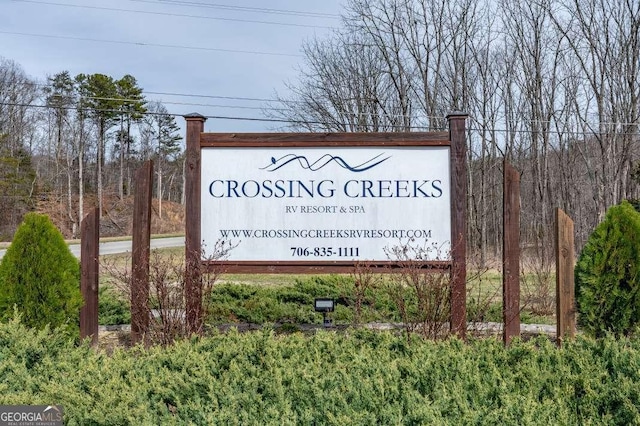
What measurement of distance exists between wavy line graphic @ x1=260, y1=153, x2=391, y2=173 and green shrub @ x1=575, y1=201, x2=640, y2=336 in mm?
2234

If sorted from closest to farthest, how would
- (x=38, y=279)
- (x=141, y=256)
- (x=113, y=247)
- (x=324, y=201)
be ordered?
(x=38, y=279), (x=141, y=256), (x=324, y=201), (x=113, y=247)

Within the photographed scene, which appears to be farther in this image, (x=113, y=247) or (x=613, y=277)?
(x=113, y=247)

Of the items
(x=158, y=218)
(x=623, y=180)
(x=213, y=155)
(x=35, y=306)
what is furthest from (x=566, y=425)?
(x=158, y=218)

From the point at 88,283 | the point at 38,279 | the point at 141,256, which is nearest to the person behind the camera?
the point at 38,279

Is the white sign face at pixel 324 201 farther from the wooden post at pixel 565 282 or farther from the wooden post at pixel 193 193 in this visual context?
the wooden post at pixel 565 282

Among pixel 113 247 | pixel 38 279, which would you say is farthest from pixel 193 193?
pixel 113 247

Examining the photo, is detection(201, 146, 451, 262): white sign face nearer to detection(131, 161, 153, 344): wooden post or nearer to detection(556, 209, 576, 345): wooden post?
detection(131, 161, 153, 344): wooden post

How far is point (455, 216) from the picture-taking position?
5.27 metres

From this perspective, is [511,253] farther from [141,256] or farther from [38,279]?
[38,279]

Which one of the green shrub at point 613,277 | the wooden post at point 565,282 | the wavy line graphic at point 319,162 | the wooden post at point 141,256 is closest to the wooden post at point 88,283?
the wooden post at point 141,256

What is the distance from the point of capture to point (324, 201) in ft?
17.7

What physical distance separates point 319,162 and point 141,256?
80.1 inches

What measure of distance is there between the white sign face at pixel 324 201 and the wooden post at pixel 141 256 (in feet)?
1.88

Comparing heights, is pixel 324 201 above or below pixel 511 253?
above
